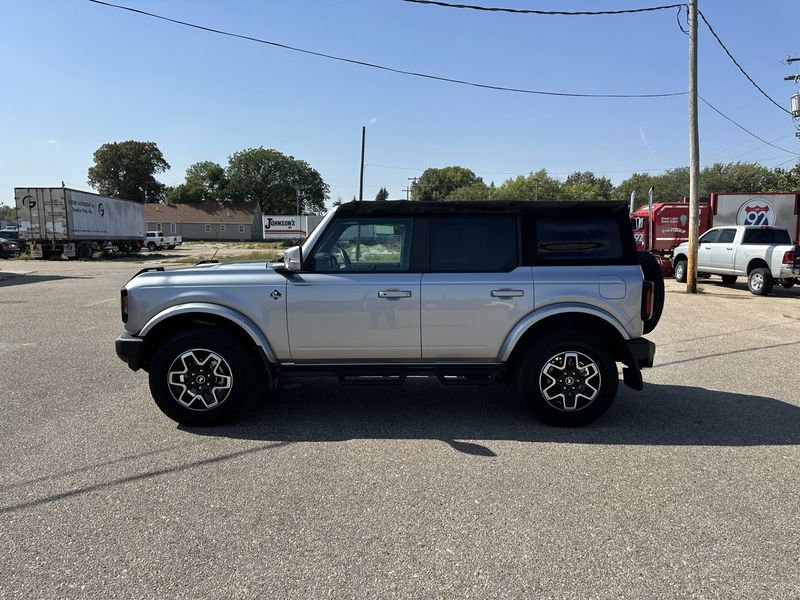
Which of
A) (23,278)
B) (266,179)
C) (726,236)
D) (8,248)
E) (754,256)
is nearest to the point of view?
(754,256)

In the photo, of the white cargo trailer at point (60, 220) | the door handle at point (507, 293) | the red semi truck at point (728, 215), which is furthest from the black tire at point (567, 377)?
the white cargo trailer at point (60, 220)

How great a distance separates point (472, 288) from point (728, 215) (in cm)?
2038

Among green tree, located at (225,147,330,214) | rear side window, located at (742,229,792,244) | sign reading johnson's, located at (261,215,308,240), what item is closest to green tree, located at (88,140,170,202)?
green tree, located at (225,147,330,214)

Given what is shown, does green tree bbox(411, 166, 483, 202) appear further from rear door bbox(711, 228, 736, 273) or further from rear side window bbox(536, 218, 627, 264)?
rear side window bbox(536, 218, 627, 264)

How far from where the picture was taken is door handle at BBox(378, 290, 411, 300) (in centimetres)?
463

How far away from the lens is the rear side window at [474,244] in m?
4.78

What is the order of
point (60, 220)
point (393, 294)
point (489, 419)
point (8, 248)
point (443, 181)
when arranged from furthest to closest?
point (443, 181) < point (8, 248) < point (60, 220) < point (489, 419) < point (393, 294)

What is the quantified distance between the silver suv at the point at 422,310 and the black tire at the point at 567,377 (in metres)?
0.01

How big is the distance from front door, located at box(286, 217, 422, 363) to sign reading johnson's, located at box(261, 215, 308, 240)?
2177 inches

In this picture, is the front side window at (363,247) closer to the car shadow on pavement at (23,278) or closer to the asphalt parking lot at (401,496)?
the asphalt parking lot at (401,496)

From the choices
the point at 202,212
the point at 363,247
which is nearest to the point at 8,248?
the point at 363,247

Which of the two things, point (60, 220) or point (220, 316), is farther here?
point (60, 220)

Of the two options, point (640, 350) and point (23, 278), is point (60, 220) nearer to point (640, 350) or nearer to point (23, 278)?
point (23, 278)

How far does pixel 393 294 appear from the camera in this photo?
4.64 m
